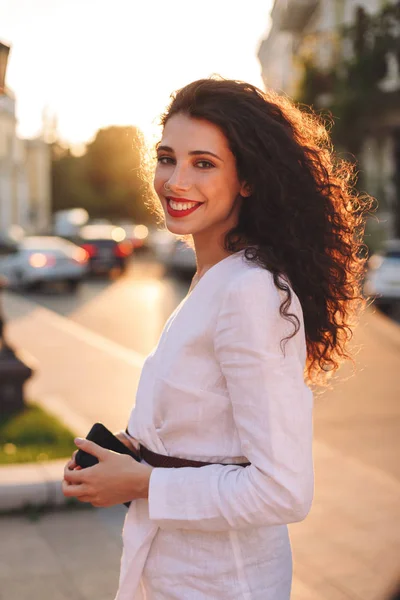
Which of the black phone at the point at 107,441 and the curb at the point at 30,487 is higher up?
the black phone at the point at 107,441

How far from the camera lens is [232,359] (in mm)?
1590

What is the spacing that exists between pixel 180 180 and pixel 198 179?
0.04m

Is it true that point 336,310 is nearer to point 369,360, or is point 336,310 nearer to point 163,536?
point 163,536

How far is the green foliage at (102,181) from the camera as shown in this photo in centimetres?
7344

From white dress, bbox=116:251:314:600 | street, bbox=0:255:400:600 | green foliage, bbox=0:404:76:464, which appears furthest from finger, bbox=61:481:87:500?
green foliage, bbox=0:404:76:464

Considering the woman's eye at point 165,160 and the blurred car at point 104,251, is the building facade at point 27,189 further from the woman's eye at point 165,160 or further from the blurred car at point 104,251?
the woman's eye at point 165,160

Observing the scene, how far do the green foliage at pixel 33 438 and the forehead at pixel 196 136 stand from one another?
404 cm

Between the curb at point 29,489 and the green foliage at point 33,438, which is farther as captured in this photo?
the green foliage at point 33,438

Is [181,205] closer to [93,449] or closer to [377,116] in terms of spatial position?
[93,449]

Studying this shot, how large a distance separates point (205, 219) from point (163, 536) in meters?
0.68

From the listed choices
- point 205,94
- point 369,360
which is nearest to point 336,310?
point 205,94

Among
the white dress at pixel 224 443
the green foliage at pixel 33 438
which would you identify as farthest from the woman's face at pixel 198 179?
the green foliage at pixel 33 438

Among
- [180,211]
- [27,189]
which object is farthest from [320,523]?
[27,189]

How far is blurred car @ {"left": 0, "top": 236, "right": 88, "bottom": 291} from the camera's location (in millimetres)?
22281
